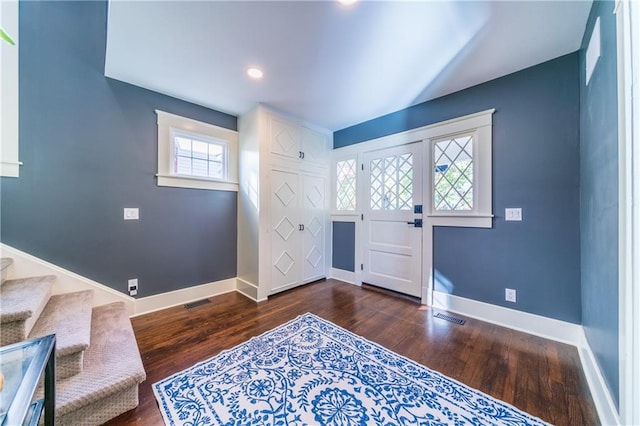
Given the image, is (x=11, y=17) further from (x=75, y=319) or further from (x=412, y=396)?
(x=412, y=396)

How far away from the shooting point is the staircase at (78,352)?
1206 mm

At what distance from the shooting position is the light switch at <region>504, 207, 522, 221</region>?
2.20 m

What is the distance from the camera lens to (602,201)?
4.48 ft

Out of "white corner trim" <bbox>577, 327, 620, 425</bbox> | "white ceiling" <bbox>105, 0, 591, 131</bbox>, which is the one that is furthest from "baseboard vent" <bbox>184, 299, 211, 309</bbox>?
"white corner trim" <bbox>577, 327, 620, 425</bbox>

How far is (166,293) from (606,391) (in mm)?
3698

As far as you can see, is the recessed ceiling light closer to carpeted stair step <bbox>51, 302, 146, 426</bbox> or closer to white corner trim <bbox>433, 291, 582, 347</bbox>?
carpeted stair step <bbox>51, 302, 146, 426</bbox>

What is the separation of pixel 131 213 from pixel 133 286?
807 millimetres

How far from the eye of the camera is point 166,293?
2668 millimetres

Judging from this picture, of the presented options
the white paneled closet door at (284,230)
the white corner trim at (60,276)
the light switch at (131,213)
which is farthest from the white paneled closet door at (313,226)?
the white corner trim at (60,276)

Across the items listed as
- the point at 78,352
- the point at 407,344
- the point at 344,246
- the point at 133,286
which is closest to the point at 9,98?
the point at 133,286

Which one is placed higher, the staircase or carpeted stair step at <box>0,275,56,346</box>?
carpeted stair step at <box>0,275,56,346</box>

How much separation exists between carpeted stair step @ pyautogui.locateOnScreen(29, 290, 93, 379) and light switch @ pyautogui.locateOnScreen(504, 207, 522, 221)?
11.6 feet

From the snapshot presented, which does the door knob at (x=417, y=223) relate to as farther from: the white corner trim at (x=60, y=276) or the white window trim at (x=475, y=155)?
the white corner trim at (x=60, y=276)

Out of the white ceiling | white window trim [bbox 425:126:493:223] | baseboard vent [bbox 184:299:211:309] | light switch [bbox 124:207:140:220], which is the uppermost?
the white ceiling
